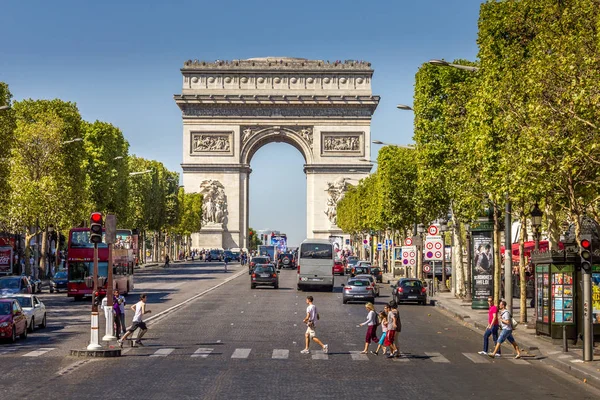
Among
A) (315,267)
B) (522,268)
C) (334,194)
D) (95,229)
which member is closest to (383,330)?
(95,229)

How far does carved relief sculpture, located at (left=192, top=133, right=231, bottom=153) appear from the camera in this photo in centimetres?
14838

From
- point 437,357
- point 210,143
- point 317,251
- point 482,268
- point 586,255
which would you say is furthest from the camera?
point 210,143

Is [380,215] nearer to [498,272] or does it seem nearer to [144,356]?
[498,272]

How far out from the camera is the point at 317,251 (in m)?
70.7

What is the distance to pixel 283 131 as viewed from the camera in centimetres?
14925

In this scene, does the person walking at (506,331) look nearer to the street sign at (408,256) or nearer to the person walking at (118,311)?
the person walking at (118,311)

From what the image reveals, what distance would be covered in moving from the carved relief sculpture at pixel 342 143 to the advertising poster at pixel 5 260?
75271mm

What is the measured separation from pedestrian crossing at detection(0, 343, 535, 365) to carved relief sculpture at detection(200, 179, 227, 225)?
4434 inches

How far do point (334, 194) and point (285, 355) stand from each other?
379ft

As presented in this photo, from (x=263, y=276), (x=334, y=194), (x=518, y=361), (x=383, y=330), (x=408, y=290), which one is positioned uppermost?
(x=334, y=194)

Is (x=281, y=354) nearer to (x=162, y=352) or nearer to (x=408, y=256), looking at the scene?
(x=162, y=352)

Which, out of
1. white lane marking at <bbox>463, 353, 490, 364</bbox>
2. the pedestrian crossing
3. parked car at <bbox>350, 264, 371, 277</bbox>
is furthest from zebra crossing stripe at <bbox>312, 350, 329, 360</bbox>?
parked car at <bbox>350, 264, 371, 277</bbox>

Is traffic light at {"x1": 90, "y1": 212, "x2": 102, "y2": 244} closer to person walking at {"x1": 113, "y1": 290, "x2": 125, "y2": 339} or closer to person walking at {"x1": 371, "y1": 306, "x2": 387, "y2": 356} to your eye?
person walking at {"x1": 113, "y1": 290, "x2": 125, "y2": 339}

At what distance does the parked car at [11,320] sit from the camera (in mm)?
35188
